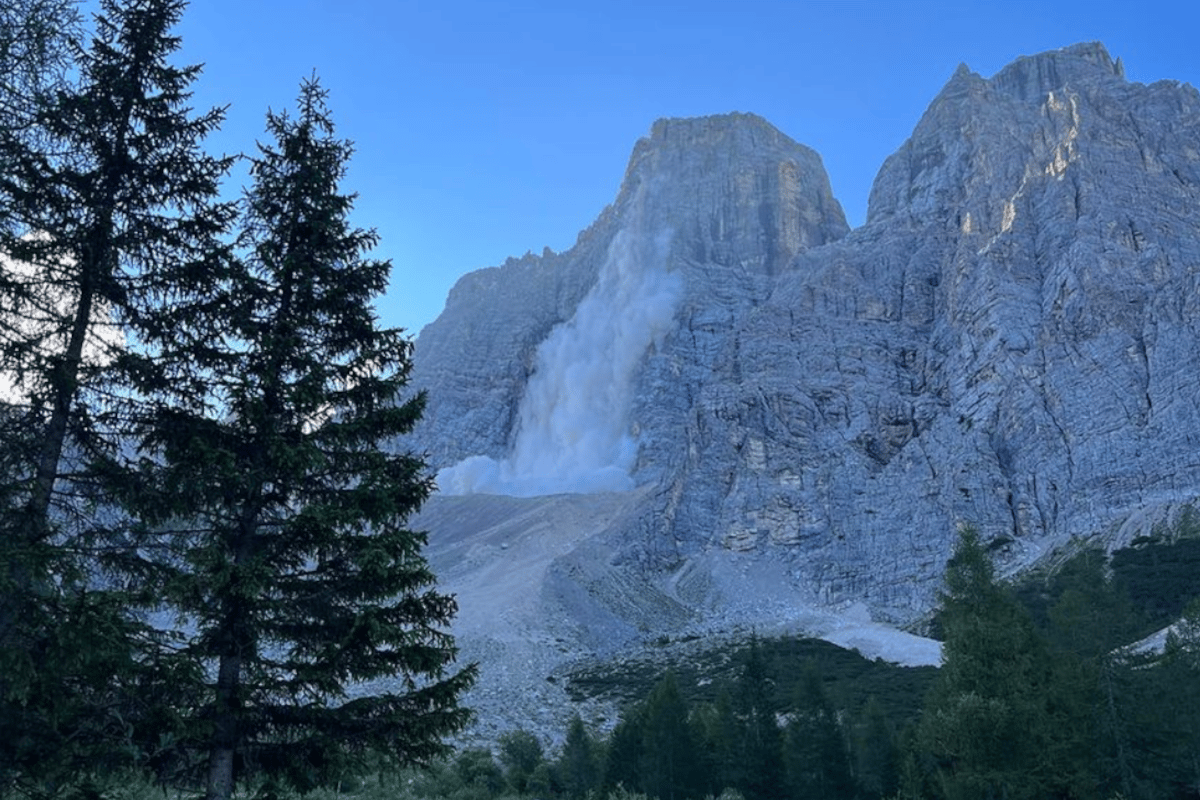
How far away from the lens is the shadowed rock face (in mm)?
125312

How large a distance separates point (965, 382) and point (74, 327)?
150229mm

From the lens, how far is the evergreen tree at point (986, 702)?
24781 mm

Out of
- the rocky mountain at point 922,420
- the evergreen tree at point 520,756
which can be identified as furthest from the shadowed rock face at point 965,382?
the evergreen tree at point 520,756

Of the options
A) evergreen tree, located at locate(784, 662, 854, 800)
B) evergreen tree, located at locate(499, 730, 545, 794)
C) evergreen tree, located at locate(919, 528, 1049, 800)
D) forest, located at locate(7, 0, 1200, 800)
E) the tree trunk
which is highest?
forest, located at locate(7, 0, 1200, 800)

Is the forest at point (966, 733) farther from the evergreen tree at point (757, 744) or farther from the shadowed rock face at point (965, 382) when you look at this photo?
the shadowed rock face at point (965, 382)

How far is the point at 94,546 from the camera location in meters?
10.9

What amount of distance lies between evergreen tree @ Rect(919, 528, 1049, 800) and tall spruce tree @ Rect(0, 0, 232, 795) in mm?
21260

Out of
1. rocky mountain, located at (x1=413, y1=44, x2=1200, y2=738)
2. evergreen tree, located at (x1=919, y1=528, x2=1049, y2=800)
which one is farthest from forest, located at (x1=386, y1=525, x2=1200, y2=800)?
rocky mountain, located at (x1=413, y1=44, x2=1200, y2=738)

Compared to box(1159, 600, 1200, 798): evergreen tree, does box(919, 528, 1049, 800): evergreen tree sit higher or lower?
higher

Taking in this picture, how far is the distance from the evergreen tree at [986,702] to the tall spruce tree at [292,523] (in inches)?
699

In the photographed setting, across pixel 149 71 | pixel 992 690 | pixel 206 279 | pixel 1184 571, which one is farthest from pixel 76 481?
pixel 1184 571

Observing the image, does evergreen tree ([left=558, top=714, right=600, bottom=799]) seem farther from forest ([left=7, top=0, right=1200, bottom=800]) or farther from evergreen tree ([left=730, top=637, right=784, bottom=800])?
forest ([left=7, top=0, right=1200, bottom=800])

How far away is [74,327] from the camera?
11555 mm

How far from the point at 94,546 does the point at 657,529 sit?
14125 cm
